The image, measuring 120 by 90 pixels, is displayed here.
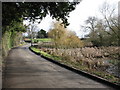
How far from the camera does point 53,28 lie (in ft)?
157

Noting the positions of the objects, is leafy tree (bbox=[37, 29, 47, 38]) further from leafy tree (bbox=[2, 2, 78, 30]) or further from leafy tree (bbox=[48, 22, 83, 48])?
leafy tree (bbox=[2, 2, 78, 30])

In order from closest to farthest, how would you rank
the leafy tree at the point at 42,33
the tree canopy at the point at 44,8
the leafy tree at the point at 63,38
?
the tree canopy at the point at 44,8 < the leafy tree at the point at 63,38 < the leafy tree at the point at 42,33

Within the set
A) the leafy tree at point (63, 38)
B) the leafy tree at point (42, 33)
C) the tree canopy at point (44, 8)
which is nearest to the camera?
the tree canopy at point (44, 8)

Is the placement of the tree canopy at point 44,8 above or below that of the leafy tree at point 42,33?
below

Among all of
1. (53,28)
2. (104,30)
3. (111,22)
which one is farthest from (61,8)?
(53,28)

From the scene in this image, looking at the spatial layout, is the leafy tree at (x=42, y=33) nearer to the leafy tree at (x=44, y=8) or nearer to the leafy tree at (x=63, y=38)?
the leafy tree at (x=63, y=38)

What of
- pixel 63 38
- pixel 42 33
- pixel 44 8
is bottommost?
pixel 63 38

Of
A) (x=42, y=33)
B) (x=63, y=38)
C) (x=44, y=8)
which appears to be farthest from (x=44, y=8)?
(x=42, y=33)

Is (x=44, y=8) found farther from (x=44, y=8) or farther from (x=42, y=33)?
(x=42, y=33)

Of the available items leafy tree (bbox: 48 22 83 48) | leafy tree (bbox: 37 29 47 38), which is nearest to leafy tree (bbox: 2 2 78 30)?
leafy tree (bbox: 48 22 83 48)

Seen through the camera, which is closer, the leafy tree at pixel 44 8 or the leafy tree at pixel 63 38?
the leafy tree at pixel 44 8

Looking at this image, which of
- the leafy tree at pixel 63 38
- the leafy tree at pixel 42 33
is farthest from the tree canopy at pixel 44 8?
the leafy tree at pixel 42 33

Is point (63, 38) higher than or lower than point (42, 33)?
lower

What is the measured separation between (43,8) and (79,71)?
16.2ft
